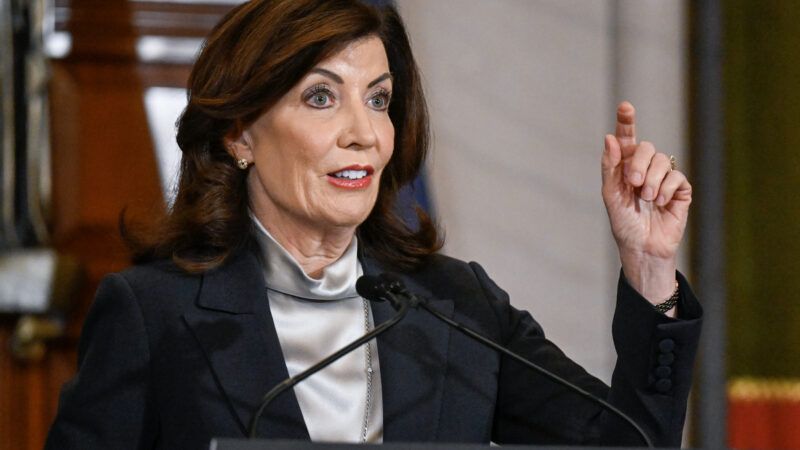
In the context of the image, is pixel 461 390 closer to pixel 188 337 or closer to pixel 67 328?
pixel 188 337

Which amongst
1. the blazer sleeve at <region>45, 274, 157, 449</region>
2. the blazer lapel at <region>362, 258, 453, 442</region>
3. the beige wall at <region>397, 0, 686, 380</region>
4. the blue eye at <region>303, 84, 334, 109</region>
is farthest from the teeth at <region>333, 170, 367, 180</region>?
the beige wall at <region>397, 0, 686, 380</region>

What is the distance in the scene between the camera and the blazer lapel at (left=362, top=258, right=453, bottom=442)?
2.06 meters

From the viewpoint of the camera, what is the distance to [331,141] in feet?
6.88

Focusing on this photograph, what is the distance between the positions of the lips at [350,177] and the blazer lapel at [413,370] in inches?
8.6

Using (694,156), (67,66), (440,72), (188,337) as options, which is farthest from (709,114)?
(188,337)

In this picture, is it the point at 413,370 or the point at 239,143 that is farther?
the point at 239,143

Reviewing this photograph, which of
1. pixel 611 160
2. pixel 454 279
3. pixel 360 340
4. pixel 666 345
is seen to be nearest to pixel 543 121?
pixel 454 279

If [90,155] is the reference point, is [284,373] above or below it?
below

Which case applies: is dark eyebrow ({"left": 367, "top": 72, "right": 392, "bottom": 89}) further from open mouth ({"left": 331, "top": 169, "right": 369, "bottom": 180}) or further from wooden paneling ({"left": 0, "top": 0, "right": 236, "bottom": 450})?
wooden paneling ({"left": 0, "top": 0, "right": 236, "bottom": 450})

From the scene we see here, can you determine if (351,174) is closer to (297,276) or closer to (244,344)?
(297,276)

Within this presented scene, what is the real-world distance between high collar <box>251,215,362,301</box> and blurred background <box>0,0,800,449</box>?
4.95ft

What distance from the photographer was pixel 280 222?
2.22 metres

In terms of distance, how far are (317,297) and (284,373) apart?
0.60ft

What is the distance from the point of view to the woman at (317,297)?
1.99m
